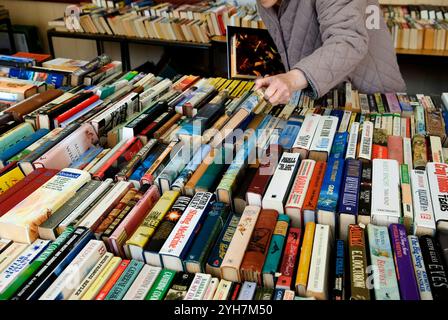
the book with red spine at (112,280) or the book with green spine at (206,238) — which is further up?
the book with green spine at (206,238)

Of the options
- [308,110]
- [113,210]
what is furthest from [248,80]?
[113,210]

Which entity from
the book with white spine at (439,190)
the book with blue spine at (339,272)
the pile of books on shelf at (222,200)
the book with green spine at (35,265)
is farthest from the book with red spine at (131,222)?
the book with white spine at (439,190)

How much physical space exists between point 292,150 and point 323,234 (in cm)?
36

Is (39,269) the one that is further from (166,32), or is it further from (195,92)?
(166,32)

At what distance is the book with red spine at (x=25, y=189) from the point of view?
3.69 ft

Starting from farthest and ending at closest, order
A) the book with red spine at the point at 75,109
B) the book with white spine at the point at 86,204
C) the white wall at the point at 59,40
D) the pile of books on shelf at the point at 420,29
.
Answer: the white wall at the point at 59,40 < the pile of books on shelf at the point at 420,29 < the book with red spine at the point at 75,109 < the book with white spine at the point at 86,204

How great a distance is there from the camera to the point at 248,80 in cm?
197

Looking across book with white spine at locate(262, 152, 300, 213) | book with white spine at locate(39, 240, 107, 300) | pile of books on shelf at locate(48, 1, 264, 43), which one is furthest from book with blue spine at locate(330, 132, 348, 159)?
pile of books on shelf at locate(48, 1, 264, 43)

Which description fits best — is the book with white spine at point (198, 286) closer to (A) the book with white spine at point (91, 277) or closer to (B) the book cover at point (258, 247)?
(B) the book cover at point (258, 247)

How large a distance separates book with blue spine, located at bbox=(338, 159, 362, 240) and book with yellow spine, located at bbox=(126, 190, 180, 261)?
414 millimetres

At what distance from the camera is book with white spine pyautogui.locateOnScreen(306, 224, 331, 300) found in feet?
2.88

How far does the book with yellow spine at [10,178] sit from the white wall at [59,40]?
360cm

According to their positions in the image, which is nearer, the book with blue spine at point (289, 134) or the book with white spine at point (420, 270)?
the book with white spine at point (420, 270)

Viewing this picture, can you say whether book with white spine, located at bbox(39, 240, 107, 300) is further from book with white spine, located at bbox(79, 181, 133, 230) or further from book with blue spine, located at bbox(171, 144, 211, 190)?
book with blue spine, located at bbox(171, 144, 211, 190)
